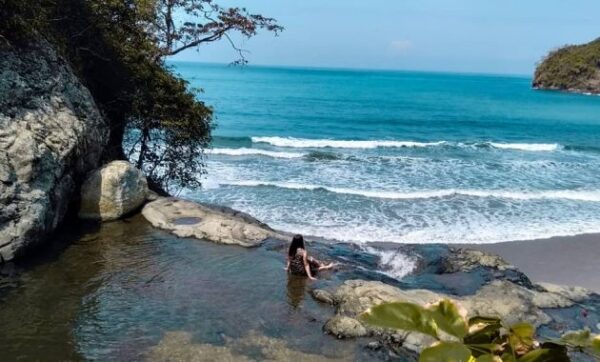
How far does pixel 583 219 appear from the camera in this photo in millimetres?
19922

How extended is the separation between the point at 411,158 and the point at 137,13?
20296 millimetres

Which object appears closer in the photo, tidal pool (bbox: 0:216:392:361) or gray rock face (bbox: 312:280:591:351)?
tidal pool (bbox: 0:216:392:361)

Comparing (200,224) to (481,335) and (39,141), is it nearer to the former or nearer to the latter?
(39,141)

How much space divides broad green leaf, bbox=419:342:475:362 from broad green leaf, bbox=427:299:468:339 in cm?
6

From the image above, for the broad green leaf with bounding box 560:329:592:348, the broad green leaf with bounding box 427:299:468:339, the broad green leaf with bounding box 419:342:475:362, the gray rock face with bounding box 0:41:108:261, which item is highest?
the broad green leaf with bounding box 427:299:468:339

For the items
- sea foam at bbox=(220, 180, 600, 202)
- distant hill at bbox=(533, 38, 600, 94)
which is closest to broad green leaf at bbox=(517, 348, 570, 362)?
sea foam at bbox=(220, 180, 600, 202)

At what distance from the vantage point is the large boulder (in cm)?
1339

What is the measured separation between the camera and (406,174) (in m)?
27.7

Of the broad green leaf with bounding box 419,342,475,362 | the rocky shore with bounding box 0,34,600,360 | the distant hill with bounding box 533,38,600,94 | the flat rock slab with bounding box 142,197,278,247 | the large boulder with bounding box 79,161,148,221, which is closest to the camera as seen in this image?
the broad green leaf with bounding box 419,342,475,362

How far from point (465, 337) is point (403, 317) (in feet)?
0.70

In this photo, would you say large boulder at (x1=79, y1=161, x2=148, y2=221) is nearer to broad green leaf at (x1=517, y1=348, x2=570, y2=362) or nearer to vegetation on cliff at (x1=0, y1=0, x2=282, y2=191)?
vegetation on cliff at (x1=0, y1=0, x2=282, y2=191)

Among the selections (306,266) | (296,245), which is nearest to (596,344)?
(306,266)

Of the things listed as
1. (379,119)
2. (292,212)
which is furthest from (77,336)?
(379,119)

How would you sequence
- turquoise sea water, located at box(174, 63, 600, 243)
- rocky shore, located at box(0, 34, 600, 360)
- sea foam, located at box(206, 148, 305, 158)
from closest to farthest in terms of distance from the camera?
rocky shore, located at box(0, 34, 600, 360)
turquoise sea water, located at box(174, 63, 600, 243)
sea foam, located at box(206, 148, 305, 158)
